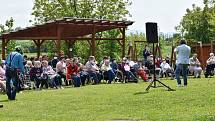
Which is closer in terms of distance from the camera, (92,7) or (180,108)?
(180,108)

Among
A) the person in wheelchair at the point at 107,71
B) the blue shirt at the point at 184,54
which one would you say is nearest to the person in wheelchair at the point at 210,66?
the person in wheelchair at the point at 107,71

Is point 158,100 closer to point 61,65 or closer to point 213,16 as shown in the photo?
point 61,65

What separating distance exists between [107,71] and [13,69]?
29.1ft

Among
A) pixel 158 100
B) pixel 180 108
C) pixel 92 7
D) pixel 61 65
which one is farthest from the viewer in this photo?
pixel 92 7

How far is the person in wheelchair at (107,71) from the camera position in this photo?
2369cm

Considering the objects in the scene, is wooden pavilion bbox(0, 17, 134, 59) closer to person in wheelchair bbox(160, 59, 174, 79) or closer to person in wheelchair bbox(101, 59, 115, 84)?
person in wheelchair bbox(160, 59, 174, 79)

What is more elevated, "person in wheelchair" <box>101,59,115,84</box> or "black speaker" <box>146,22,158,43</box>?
"black speaker" <box>146,22,158,43</box>

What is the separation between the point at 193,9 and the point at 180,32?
12.2 ft

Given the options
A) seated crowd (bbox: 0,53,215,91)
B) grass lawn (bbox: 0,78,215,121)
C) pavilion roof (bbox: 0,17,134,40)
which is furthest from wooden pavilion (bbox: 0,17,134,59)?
grass lawn (bbox: 0,78,215,121)

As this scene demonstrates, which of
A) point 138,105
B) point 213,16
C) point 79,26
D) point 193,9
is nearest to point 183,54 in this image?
point 138,105

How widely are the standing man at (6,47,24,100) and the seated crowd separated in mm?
2418

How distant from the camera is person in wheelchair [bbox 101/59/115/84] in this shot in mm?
23688

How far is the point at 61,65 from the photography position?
22.1 meters

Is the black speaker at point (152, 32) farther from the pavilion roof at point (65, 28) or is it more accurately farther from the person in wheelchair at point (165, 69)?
the person in wheelchair at point (165, 69)
